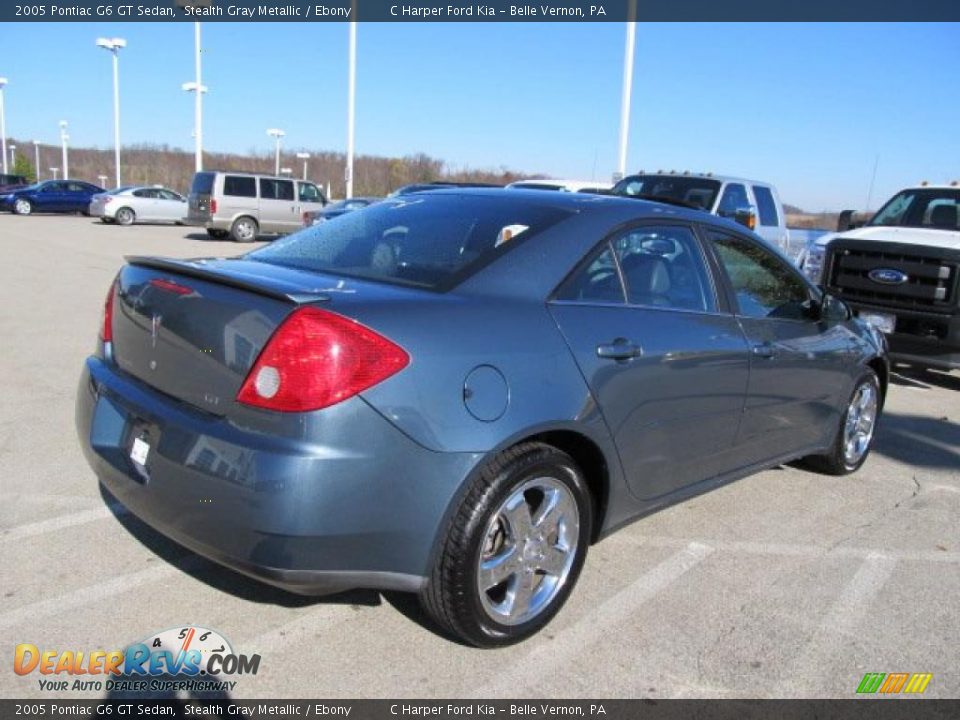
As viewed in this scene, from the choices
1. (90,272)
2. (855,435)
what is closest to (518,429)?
(855,435)

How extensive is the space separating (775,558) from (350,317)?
249 centimetres

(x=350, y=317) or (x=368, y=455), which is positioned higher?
(x=350, y=317)

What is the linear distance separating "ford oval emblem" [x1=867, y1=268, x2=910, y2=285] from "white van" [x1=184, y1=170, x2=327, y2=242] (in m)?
18.9

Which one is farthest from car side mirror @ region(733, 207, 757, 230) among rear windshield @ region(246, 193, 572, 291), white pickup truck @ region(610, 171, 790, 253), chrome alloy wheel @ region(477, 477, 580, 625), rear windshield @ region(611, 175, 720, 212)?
chrome alloy wheel @ region(477, 477, 580, 625)

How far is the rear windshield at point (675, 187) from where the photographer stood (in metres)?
12.0

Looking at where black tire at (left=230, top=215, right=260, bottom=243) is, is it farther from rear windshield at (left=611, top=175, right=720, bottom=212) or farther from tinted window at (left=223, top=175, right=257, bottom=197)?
rear windshield at (left=611, top=175, right=720, bottom=212)

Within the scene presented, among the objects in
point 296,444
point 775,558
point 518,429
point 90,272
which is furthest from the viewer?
point 90,272

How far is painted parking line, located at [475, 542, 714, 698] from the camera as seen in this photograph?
9.09 feet

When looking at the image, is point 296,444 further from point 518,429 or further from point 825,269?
point 825,269

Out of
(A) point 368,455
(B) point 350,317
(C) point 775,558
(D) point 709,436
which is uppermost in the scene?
(B) point 350,317

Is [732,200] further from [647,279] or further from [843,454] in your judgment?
[647,279]

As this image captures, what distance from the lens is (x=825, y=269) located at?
884 centimetres

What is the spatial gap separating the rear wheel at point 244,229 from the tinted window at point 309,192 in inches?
74.6
